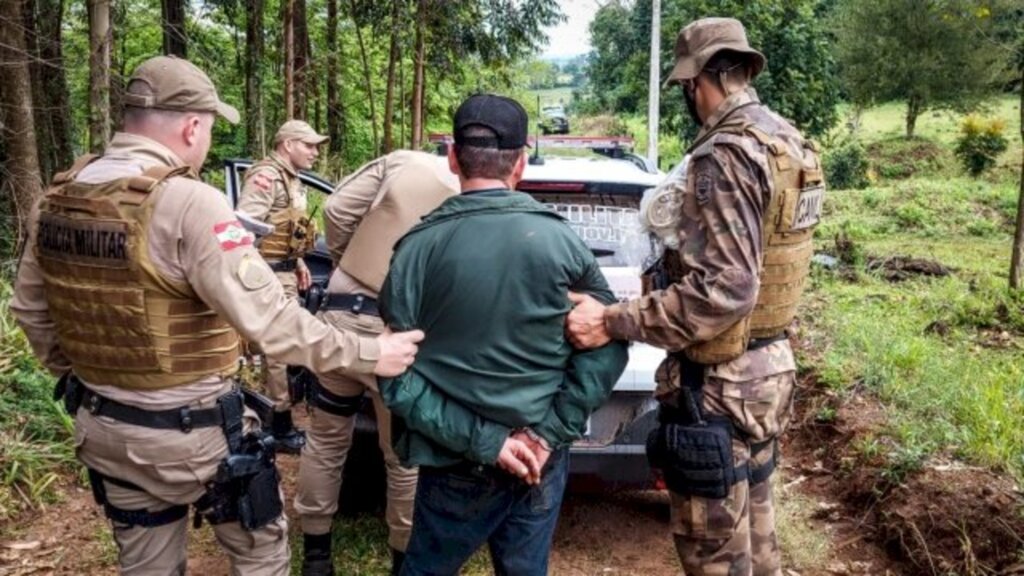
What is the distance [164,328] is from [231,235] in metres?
0.33

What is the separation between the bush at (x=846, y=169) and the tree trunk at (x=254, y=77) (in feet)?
58.0

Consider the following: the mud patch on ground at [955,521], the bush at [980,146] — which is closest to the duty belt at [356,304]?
the mud patch on ground at [955,521]

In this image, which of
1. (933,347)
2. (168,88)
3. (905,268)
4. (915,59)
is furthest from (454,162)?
(915,59)

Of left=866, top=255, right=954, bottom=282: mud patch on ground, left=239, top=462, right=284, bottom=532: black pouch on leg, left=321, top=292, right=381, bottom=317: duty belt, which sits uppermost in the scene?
left=321, top=292, right=381, bottom=317: duty belt

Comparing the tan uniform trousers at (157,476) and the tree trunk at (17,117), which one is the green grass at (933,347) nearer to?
the tan uniform trousers at (157,476)

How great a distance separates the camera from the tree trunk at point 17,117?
22.9ft

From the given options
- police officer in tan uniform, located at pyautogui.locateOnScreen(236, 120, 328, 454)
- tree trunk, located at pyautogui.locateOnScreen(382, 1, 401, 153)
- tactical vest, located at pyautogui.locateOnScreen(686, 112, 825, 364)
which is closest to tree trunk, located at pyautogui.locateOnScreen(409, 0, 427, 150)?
tree trunk, located at pyautogui.locateOnScreen(382, 1, 401, 153)

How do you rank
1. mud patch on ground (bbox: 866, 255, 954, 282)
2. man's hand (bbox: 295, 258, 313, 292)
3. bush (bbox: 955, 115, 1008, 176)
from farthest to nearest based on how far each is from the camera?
bush (bbox: 955, 115, 1008, 176)
mud patch on ground (bbox: 866, 255, 954, 282)
man's hand (bbox: 295, 258, 313, 292)

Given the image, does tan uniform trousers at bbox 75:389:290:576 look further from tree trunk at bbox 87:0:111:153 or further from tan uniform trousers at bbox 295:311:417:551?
tree trunk at bbox 87:0:111:153

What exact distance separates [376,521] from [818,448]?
8.72ft

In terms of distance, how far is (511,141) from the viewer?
2236 mm

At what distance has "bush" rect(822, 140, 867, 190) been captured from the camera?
2425cm

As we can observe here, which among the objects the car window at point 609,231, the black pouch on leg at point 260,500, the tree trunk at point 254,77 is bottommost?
the black pouch on leg at point 260,500

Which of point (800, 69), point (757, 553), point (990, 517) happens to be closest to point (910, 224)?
point (800, 69)
